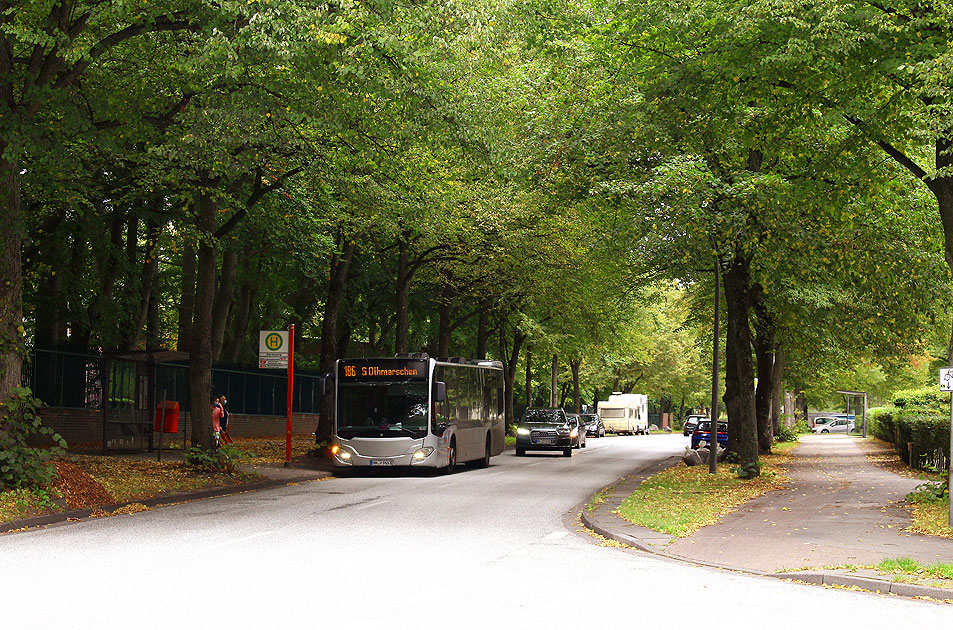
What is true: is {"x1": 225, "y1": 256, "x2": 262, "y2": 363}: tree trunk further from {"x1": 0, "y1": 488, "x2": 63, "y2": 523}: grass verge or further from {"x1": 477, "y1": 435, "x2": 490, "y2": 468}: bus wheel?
{"x1": 0, "y1": 488, "x2": 63, "y2": 523}: grass verge

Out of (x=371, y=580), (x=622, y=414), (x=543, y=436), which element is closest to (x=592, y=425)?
(x=622, y=414)

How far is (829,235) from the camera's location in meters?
21.9

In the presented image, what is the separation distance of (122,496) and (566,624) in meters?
11.5

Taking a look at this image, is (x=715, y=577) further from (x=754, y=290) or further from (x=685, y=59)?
(x=754, y=290)

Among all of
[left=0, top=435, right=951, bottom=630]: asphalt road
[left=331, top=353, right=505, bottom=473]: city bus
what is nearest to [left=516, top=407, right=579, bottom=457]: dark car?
[left=331, top=353, right=505, bottom=473]: city bus

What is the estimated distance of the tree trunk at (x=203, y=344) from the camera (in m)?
21.5

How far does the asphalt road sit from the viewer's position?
767cm

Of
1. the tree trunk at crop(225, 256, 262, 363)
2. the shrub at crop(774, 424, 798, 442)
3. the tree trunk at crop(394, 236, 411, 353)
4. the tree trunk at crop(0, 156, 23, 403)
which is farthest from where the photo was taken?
the shrub at crop(774, 424, 798, 442)

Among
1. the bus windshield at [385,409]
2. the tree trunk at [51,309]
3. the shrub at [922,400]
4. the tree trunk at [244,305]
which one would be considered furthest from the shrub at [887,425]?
the tree trunk at [51,309]

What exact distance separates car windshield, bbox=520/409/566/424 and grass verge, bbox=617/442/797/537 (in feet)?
39.1

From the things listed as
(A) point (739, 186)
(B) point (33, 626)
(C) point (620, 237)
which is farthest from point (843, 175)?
(B) point (33, 626)

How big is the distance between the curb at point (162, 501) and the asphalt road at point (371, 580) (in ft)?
1.67

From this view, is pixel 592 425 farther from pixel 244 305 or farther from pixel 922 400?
pixel 244 305

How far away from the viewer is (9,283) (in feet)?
50.9
